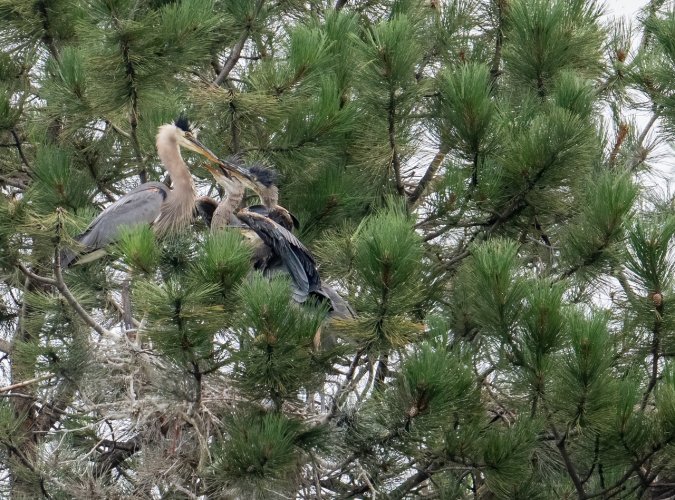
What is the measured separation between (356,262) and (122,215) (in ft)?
7.99

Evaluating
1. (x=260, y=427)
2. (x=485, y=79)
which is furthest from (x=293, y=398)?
(x=485, y=79)

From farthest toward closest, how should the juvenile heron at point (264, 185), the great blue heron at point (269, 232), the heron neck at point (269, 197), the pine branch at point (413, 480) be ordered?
1. the heron neck at point (269, 197)
2. the juvenile heron at point (264, 185)
3. the great blue heron at point (269, 232)
4. the pine branch at point (413, 480)

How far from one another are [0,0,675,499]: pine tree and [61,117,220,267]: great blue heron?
0.48ft

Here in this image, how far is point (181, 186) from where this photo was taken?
22.7 feet

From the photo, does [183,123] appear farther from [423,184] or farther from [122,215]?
[423,184]

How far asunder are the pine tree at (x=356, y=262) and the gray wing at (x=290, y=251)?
0.19m

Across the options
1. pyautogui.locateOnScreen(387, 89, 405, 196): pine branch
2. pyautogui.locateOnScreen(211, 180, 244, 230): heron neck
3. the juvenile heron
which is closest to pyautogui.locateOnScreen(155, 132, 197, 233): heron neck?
pyautogui.locateOnScreen(211, 180, 244, 230): heron neck

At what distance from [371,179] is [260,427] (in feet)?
6.33

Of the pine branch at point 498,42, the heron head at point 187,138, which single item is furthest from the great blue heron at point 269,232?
the pine branch at point 498,42

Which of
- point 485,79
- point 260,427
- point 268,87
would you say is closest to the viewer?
point 260,427

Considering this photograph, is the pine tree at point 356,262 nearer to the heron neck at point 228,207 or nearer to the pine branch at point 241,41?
the pine branch at point 241,41

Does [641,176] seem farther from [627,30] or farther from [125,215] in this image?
[125,215]

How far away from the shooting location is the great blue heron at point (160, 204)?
21.3 feet

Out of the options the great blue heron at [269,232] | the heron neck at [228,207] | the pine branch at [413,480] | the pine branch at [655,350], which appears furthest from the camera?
the heron neck at [228,207]
